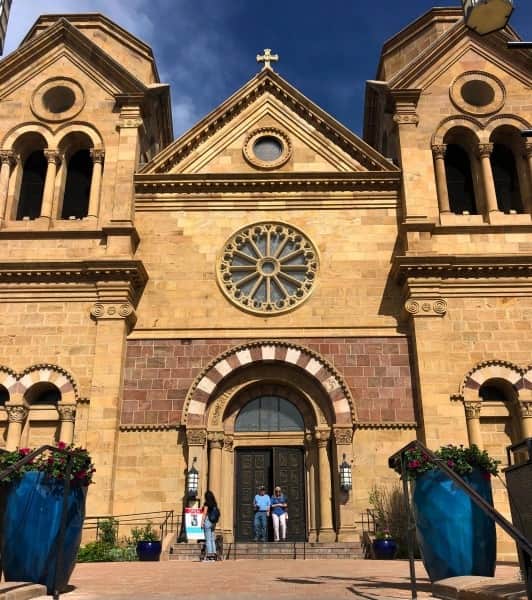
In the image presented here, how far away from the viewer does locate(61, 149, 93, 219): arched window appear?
1001 inches

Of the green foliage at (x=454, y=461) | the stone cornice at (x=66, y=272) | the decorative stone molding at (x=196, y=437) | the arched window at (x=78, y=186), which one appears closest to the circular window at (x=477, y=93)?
the stone cornice at (x=66, y=272)

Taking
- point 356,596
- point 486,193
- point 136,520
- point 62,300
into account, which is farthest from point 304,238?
point 356,596

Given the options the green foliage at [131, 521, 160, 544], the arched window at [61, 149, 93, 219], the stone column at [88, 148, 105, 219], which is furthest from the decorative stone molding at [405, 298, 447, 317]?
the arched window at [61, 149, 93, 219]

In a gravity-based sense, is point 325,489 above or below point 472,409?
below

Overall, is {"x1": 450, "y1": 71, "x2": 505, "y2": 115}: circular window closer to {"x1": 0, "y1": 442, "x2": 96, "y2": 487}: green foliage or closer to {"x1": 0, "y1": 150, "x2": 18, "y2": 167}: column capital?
{"x1": 0, "y1": 150, "x2": 18, "y2": 167}: column capital

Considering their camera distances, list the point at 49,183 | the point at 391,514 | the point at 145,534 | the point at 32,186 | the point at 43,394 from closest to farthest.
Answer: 1. the point at 145,534
2. the point at 391,514
3. the point at 43,394
4. the point at 49,183
5. the point at 32,186

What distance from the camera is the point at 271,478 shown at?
2173cm

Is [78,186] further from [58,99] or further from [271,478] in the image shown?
[271,478]

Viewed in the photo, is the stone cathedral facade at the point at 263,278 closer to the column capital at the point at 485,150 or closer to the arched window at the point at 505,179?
the arched window at the point at 505,179

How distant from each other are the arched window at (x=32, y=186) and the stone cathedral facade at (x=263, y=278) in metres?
0.06

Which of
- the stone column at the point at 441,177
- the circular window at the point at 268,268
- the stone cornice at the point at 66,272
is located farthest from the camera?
the stone column at the point at 441,177

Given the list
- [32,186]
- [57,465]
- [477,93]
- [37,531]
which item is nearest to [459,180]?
[477,93]

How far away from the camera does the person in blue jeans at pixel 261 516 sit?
65.7ft

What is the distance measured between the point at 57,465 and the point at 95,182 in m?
15.9
